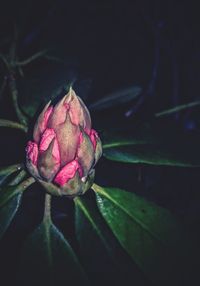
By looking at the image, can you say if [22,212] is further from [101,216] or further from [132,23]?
[132,23]

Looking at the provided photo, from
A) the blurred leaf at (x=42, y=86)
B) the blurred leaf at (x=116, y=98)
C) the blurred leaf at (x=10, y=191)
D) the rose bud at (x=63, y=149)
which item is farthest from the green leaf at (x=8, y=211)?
the blurred leaf at (x=116, y=98)

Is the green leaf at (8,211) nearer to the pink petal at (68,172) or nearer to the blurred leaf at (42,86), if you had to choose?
the pink petal at (68,172)

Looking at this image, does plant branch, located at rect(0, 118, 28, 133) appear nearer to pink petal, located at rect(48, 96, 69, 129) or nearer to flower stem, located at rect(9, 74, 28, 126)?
flower stem, located at rect(9, 74, 28, 126)

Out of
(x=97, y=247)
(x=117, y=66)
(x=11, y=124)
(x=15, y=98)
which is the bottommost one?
(x=97, y=247)

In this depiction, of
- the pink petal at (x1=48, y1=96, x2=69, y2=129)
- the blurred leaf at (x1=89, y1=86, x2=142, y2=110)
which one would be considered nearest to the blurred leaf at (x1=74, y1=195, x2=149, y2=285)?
the pink petal at (x1=48, y1=96, x2=69, y2=129)

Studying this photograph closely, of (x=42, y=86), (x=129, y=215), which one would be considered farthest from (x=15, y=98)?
(x=129, y=215)

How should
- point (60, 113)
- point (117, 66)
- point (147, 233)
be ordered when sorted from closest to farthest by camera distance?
point (60, 113)
point (147, 233)
point (117, 66)

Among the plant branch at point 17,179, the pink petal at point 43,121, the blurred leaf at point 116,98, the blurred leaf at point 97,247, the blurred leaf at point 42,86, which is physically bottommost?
the blurred leaf at point 97,247

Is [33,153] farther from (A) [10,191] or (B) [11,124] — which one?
(B) [11,124]
